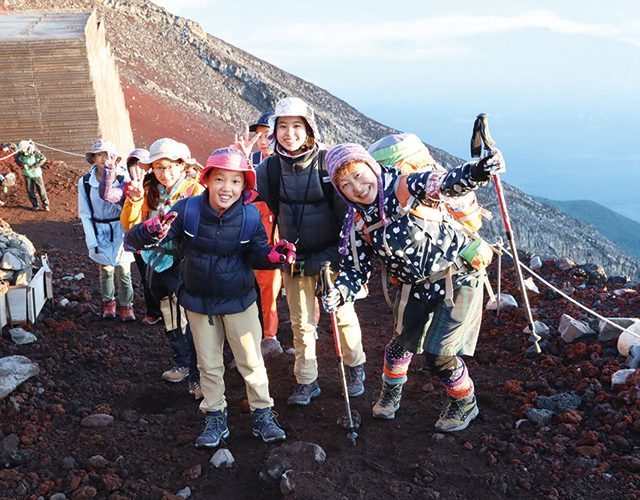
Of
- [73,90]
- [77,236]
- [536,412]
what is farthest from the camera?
[73,90]

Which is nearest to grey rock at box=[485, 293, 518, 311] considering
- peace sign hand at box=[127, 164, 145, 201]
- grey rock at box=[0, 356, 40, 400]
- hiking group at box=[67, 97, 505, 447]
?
hiking group at box=[67, 97, 505, 447]

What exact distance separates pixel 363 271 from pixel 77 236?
26.3 feet

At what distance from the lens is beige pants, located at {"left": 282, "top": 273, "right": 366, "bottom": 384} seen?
15.0 ft

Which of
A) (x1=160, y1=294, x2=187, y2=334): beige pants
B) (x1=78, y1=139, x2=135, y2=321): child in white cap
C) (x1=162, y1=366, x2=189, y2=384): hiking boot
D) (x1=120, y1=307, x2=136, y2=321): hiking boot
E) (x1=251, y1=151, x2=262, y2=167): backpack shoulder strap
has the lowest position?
(x1=162, y1=366, x2=189, y2=384): hiking boot

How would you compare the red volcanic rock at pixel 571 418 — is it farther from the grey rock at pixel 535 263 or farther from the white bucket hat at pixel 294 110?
the grey rock at pixel 535 263

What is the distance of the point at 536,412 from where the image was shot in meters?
4.45

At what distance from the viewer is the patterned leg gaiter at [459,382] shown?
4117 mm

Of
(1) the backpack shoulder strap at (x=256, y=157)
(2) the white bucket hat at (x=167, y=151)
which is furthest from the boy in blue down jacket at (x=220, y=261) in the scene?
(1) the backpack shoulder strap at (x=256, y=157)

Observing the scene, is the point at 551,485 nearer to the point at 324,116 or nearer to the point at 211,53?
the point at 324,116

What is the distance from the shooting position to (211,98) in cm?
3372

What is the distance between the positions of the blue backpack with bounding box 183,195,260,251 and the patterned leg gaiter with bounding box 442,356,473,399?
59.7 inches

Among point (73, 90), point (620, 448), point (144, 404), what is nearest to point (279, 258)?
point (144, 404)

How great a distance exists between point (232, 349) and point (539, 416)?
213cm

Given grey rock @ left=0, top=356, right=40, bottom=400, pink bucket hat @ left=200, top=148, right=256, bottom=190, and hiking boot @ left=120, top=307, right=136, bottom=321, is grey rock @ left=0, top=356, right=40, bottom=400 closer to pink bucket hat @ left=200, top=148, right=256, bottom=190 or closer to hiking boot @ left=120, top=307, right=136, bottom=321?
hiking boot @ left=120, top=307, right=136, bottom=321
